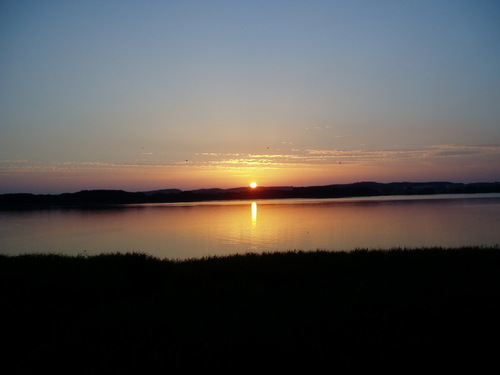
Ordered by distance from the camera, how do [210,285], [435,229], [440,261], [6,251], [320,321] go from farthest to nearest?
[435,229] < [6,251] < [440,261] < [210,285] < [320,321]

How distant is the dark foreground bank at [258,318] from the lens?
18.0 feet

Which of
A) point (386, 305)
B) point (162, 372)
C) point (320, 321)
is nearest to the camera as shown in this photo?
point (162, 372)

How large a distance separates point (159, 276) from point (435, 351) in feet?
26.3

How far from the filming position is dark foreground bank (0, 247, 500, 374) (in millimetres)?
5496

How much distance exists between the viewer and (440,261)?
11328mm

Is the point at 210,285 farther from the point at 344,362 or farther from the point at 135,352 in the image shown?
the point at 344,362

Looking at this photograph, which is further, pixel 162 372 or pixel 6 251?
pixel 6 251

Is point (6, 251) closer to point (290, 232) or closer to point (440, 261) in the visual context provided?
point (290, 232)

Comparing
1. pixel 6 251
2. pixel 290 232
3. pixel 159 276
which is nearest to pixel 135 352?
pixel 159 276

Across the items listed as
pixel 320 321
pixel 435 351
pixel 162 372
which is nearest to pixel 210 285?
pixel 320 321

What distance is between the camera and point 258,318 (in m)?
6.88

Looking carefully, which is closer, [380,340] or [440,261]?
[380,340]

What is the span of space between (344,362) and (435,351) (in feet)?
4.34

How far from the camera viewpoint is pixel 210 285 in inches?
384
